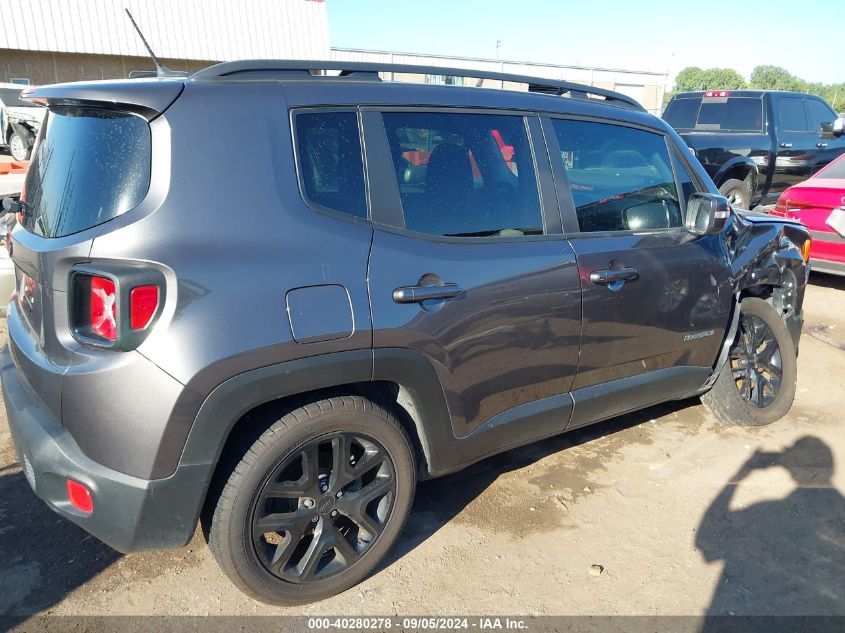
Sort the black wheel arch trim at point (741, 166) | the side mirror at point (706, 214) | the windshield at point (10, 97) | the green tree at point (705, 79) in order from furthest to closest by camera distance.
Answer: the green tree at point (705, 79)
the windshield at point (10, 97)
the black wheel arch trim at point (741, 166)
the side mirror at point (706, 214)

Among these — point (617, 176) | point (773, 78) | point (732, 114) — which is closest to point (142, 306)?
Result: point (617, 176)

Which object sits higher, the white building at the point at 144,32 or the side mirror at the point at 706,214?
the white building at the point at 144,32

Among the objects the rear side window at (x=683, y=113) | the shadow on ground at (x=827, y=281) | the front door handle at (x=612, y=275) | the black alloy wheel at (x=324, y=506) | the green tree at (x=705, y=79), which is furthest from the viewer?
the green tree at (x=705, y=79)

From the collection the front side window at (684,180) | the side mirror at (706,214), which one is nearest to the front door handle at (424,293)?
the side mirror at (706,214)

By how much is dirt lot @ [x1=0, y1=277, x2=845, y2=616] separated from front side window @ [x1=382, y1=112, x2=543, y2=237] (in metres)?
1.38

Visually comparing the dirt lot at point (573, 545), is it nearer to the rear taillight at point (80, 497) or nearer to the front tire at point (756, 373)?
the front tire at point (756, 373)

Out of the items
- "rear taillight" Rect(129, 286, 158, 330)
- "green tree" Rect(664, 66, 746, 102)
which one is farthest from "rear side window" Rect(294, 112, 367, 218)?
"green tree" Rect(664, 66, 746, 102)

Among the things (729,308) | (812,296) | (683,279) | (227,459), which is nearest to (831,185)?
(812,296)

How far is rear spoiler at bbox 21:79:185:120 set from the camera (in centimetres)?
212

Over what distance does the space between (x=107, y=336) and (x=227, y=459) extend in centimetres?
58

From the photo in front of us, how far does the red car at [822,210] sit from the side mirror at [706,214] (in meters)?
4.16

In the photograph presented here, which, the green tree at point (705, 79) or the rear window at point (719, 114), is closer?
the rear window at point (719, 114)

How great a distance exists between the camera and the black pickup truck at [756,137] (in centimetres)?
960

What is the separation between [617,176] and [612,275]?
1.98ft
